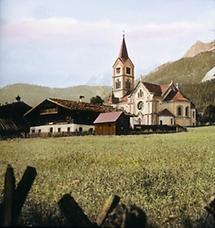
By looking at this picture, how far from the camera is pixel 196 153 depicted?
3.96 m

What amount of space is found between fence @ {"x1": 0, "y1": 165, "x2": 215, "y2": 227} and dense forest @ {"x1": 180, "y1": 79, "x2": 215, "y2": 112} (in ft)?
6.89

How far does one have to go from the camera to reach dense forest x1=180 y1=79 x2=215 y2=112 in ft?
13.9

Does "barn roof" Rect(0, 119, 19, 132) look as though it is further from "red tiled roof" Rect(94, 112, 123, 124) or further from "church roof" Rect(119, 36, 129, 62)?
"church roof" Rect(119, 36, 129, 62)

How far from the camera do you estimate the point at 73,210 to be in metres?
2.01

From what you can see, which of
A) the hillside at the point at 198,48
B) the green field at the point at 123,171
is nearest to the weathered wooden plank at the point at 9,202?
the green field at the point at 123,171

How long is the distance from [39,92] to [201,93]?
158 cm

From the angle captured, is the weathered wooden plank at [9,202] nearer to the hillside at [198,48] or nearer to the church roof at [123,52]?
the church roof at [123,52]

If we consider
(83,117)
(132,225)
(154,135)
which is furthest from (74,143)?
(132,225)

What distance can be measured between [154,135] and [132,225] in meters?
2.50

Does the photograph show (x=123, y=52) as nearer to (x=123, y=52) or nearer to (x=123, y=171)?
(x=123, y=52)

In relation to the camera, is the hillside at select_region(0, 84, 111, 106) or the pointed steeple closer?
the hillside at select_region(0, 84, 111, 106)

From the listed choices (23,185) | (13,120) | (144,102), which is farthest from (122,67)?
(23,185)

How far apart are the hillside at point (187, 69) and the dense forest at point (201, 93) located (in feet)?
0.28

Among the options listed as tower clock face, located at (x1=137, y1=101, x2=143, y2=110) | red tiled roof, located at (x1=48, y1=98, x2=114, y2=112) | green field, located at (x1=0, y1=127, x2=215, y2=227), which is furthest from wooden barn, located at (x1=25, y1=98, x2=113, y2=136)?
tower clock face, located at (x1=137, y1=101, x2=143, y2=110)
